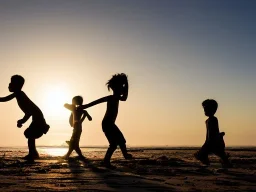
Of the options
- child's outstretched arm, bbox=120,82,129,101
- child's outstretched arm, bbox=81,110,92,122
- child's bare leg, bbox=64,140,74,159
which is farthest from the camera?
child's outstretched arm, bbox=81,110,92,122

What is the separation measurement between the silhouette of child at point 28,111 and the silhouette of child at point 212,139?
4.78 meters

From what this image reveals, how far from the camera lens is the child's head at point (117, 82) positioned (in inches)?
391

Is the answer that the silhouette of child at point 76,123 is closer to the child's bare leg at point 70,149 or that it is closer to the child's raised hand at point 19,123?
the child's bare leg at point 70,149

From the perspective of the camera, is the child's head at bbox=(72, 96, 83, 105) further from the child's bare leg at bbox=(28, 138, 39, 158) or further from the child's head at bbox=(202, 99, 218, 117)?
the child's head at bbox=(202, 99, 218, 117)

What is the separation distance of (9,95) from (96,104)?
3.70 meters

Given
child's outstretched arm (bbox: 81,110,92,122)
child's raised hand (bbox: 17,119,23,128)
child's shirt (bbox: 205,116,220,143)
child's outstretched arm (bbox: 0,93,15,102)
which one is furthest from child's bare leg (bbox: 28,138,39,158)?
child's shirt (bbox: 205,116,220,143)

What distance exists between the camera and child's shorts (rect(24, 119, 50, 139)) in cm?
1157

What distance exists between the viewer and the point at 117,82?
993 cm

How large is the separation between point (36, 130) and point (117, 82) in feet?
10.9

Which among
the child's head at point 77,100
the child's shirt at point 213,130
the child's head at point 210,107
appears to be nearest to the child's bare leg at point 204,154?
the child's shirt at point 213,130

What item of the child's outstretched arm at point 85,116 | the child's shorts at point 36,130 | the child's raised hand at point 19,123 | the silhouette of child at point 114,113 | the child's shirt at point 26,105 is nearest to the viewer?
the silhouette of child at point 114,113

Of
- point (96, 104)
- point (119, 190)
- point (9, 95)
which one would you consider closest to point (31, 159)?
point (9, 95)

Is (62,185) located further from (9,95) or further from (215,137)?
(9,95)

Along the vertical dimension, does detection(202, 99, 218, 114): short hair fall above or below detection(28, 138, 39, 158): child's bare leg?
above
